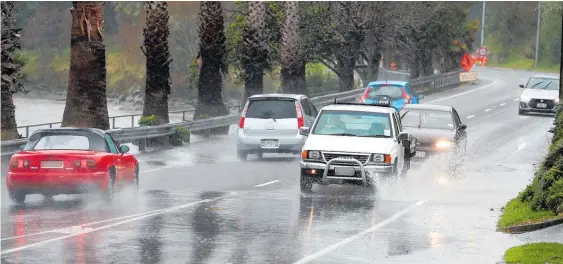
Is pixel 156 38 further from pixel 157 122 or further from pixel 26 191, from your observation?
pixel 26 191

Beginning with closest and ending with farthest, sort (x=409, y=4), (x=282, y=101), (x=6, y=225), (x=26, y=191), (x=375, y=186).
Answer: (x=6, y=225)
(x=26, y=191)
(x=375, y=186)
(x=282, y=101)
(x=409, y=4)

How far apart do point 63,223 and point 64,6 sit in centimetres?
10462

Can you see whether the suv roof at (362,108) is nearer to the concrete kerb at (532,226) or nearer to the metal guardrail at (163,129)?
the concrete kerb at (532,226)

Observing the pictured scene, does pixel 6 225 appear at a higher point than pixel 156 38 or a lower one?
lower

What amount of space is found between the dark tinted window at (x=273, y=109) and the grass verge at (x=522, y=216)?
12.7m

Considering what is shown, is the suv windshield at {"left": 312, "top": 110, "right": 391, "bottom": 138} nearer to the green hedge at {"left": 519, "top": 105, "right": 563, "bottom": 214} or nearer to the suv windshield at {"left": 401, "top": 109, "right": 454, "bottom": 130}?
the green hedge at {"left": 519, "top": 105, "right": 563, "bottom": 214}

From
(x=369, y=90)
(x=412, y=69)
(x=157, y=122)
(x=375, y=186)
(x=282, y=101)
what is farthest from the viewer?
(x=412, y=69)

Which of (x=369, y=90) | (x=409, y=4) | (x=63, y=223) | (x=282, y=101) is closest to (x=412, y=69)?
(x=409, y=4)

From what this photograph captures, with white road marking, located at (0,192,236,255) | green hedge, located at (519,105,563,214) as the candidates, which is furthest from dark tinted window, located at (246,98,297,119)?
green hedge, located at (519,105,563,214)

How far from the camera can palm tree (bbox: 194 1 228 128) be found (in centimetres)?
4534

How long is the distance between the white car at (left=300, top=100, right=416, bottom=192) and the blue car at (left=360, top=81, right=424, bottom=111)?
1810cm

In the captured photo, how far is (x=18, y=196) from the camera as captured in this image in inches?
801

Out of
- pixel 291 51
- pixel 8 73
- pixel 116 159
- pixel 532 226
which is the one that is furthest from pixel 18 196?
pixel 291 51

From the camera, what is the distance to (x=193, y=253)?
48.8 feet
